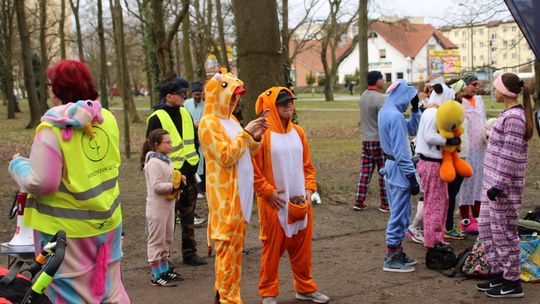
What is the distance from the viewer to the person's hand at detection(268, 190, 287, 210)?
5273 mm

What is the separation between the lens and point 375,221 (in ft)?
29.7

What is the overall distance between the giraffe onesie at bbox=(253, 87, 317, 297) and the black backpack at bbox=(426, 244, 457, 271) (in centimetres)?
173

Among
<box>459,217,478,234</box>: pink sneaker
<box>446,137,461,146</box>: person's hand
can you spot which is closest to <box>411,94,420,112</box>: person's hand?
<box>446,137,461,146</box>: person's hand

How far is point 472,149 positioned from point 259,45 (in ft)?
11.0

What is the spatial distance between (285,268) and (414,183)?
1661 millimetres

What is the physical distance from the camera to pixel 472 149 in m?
8.40

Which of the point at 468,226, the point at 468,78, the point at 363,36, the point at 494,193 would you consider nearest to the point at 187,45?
the point at 363,36

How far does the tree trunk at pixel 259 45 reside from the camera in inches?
367

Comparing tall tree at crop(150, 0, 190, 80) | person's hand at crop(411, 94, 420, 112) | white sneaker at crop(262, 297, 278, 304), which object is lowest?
white sneaker at crop(262, 297, 278, 304)

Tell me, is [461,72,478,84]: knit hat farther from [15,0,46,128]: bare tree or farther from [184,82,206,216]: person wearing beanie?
[15,0,46,128]: bare tree

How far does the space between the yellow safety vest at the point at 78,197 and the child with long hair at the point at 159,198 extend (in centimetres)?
232

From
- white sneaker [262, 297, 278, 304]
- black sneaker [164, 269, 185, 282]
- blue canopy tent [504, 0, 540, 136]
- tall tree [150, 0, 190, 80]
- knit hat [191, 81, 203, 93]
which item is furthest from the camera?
tall tree [150, 0, 190, 80]

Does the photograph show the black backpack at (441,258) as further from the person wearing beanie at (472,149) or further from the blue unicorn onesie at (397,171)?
the person wearing beanie at (472,149)

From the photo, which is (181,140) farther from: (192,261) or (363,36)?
(363,36)
